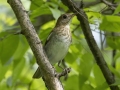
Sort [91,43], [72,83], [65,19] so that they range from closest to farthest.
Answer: [72,83]
[91,43]
[65,19]

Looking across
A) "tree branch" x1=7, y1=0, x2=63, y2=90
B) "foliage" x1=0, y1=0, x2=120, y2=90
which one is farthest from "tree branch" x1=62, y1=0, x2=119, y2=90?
"tree branch" x1=7, y1=0, x2=63, y2=90

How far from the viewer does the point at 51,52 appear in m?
4.13

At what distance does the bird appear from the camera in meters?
3.89

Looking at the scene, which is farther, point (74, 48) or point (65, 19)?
point (65, 19)

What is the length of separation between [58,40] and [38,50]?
1.47m

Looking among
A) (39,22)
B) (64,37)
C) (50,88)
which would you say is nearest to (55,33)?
(64,37)

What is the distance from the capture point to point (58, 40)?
4.15 metres

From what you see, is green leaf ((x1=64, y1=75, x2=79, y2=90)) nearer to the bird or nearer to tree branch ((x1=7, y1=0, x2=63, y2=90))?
the bird

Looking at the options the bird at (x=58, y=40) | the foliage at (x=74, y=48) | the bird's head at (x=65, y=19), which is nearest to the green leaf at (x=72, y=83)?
the foliage at (x=74, y=48)

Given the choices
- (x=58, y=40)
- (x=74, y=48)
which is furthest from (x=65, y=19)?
(x=74, y=48)

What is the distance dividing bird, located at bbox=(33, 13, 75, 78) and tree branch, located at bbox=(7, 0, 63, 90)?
97cm

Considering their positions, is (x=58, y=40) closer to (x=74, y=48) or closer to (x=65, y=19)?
(x=65, y=19)

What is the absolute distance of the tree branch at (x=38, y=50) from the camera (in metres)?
2.56

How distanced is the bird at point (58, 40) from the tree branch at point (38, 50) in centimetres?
97
